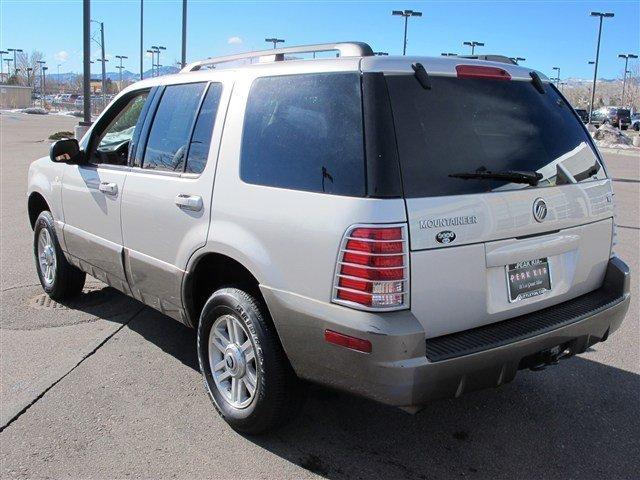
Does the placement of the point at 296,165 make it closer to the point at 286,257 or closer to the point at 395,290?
the point at 286,257

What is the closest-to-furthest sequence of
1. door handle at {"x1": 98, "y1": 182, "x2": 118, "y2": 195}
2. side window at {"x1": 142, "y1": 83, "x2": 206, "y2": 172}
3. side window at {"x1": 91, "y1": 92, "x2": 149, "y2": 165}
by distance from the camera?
side window at {"x1": 142, "y1": 83, "x2": 206, "y2": 172}
door handle at {"x1": 98, "y1": 182, "x2": 118, "y2": 195}
side window at {"x1": 91, "y1": 92, "x2": 149, "y2": 165}

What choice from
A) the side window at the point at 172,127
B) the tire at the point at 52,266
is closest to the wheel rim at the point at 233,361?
the side window at the point at 172,127

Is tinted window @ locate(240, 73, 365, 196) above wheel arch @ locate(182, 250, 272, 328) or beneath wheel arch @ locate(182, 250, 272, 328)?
above

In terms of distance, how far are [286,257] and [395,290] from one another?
1.89 feet

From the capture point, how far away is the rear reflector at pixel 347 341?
2652 mm

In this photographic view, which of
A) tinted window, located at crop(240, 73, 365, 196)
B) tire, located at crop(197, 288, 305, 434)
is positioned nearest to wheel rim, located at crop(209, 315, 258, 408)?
tire, located at crop(197, 288, 305, 434)

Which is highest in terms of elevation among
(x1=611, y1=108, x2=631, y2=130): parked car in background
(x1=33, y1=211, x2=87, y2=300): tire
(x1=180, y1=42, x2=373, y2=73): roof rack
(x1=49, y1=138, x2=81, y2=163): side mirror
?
(x1=611, y1=108, x2=631, y2=130): parked car in background

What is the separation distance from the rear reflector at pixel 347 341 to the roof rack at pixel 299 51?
→ 4.35 feet

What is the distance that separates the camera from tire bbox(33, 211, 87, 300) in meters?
5.35

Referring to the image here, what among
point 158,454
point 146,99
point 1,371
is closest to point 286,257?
point 158,454

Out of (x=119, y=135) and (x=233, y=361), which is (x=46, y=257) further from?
(x=233, y=361)

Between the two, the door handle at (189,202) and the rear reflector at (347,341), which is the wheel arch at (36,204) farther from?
the rear reflector at (347,341)

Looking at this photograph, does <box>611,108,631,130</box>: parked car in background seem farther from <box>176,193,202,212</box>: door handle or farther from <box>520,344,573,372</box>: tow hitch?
<box>176,193,202,212</box>: door handle

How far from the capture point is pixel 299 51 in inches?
134
